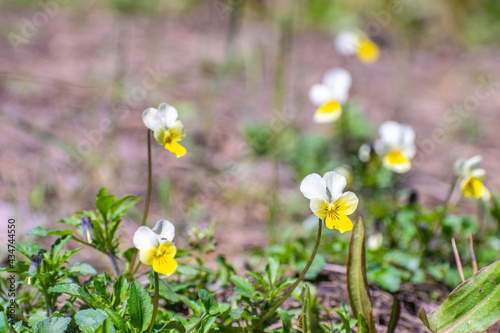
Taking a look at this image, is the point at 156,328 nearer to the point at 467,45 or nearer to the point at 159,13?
the point at 159,13

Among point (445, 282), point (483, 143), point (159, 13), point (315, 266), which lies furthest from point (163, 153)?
point (159, 13)

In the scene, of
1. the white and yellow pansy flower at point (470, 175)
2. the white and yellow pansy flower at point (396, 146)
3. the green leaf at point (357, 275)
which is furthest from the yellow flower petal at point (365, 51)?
the green leaf at point (357, 275)

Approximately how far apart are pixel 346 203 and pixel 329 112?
1.26 m

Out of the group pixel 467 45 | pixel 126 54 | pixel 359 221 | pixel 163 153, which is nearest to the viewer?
pixel 359 221

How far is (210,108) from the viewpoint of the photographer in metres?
3.21

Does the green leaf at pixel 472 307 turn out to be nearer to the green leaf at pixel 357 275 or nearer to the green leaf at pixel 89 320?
the green leaf at pixel 357 275

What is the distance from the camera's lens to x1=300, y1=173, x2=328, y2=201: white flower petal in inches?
42.7

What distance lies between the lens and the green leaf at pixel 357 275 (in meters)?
1.29

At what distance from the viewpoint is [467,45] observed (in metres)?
6.17

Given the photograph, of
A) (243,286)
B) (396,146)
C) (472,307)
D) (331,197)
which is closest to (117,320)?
(243,286)

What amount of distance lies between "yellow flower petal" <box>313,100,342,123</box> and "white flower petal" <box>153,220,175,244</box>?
139cm

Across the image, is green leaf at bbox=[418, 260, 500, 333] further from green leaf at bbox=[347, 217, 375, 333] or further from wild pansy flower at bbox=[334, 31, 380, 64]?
wild pansy flower at bbox=[334, 31, 380, 64]

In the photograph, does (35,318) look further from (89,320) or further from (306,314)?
(306,314)

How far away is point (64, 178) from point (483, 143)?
3.08 meters
